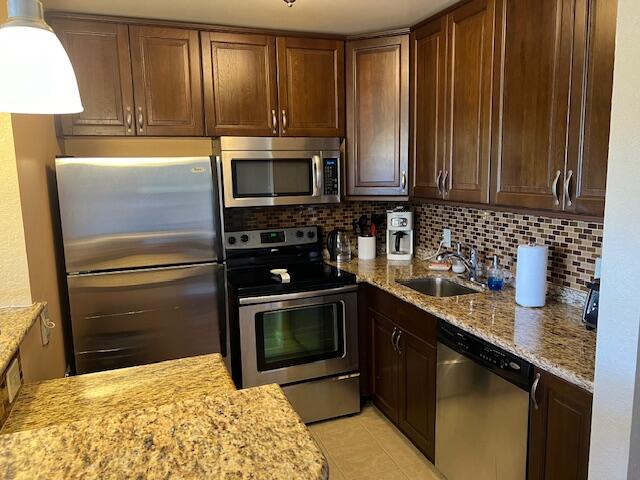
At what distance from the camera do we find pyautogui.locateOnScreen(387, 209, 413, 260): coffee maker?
10.2 ft

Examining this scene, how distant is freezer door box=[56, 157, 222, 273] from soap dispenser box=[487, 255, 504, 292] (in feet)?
4.74

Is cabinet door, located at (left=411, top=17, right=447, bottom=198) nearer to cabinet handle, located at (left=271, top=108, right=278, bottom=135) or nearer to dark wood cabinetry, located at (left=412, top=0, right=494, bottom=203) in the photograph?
dark wood cabinetry, located at (left=412, top=0, right=494, bottom=203)

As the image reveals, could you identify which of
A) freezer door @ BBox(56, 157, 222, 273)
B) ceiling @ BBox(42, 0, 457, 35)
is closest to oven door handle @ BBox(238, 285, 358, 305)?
freezer door @ BBox(56, 157, 222, 273)

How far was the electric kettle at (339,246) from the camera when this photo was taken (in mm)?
3178

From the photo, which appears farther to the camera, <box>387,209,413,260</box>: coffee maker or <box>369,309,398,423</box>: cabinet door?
<box>387,209,413,260</box>: coffee maker

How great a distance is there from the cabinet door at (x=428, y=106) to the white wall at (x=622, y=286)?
4.63 feet

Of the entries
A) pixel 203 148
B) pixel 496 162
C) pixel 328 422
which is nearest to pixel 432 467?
pixel 328 422

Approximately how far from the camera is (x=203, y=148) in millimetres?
2982

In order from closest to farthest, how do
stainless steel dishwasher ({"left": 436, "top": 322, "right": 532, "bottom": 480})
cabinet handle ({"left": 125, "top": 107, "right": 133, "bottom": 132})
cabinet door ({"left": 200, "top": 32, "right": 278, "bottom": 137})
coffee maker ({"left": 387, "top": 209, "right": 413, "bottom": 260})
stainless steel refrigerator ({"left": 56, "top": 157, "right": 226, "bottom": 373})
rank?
stainless steel dishwasher ({"left": 436, "top": 322, "right": 532, "bottom": 480})
stainless steel refrigerator ({"left": 56, "top": 157, "right": 226, "bottom": 373})
cabinet handle ({"left": 125, "top": 107, "right": 133, "bottom": 132})
cabinet door ({"left": 200, "top": 32, "right": 278, "bottom": 137})
coffee maker ({"left": 387, "top": 209, "right": 413, "bottom": 260})

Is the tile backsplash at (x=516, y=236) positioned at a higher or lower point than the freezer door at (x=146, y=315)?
higher

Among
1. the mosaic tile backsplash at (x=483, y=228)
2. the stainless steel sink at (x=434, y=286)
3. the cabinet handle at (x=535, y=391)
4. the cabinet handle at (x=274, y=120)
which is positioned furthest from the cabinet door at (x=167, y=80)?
the cabinet handle at (x=535, y=391)

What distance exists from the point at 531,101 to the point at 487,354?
1.05 m

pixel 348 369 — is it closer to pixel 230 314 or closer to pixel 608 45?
pixel 230 314

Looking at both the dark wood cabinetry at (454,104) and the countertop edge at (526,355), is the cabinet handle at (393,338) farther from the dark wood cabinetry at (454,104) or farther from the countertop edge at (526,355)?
the dark wood cabinetry at (454,104)
